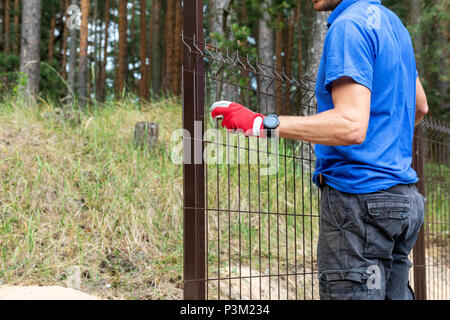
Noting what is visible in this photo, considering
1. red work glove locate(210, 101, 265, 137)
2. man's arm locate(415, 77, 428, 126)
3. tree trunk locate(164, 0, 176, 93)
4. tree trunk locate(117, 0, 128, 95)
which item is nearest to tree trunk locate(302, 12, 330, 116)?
tree trunk locate(117, 0, 128, 95)

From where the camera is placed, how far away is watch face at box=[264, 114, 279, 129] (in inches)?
69.6

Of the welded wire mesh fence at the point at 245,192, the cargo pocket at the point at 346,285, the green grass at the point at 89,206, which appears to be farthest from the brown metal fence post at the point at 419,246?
the cargo pocket at the point at 346,285

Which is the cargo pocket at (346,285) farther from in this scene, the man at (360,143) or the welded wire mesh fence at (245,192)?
the welded wire mesh fence at (245,192)

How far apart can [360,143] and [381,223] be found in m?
0.31

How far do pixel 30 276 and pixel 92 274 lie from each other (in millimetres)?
495

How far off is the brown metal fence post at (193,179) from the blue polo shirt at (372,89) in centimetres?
73

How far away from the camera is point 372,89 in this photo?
1.83 metres

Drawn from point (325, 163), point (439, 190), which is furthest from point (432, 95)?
point (325, 163)

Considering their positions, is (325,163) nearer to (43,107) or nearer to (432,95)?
(43,107)

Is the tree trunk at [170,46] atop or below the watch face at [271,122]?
atop

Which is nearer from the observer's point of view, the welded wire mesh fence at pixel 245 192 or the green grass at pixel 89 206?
the welded wire mesh fence at pixel 245 192

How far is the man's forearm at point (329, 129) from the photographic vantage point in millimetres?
1663

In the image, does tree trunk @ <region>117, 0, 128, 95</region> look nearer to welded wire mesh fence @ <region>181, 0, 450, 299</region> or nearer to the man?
welded wire mesh fence @ <region>181, 0, 450, 299</region>

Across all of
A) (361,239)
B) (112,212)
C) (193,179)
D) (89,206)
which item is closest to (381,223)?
(361,239)
